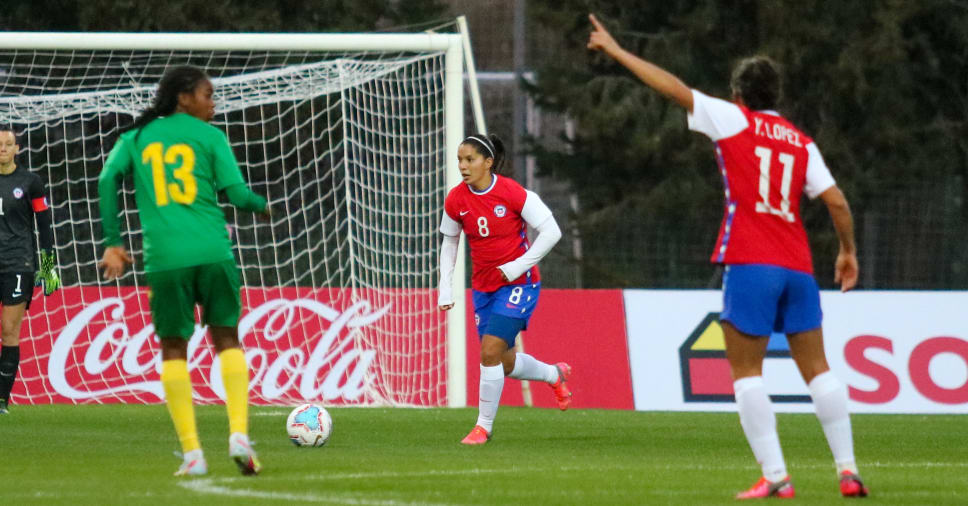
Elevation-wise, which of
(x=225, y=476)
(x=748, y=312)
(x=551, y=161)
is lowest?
(x=551, y=161)

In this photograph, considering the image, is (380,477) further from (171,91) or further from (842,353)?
(842,353)

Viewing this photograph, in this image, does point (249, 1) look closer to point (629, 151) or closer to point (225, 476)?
point (629, 151)

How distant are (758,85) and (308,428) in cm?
385

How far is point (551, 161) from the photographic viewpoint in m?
27.5

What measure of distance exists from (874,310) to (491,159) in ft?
18.4

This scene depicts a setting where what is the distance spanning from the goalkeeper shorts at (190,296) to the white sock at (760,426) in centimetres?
230

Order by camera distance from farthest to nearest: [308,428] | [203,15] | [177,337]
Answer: [203,15] → [308,428] → [177,337]

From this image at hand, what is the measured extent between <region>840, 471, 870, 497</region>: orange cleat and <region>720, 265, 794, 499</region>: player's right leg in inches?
9.5

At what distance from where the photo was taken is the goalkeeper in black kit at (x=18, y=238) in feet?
41.1

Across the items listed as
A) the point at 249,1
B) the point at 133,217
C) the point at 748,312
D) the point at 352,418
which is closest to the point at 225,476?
the point at 748,312

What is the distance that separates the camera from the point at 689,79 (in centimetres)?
2628

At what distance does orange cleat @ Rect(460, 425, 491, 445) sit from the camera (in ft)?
34.0

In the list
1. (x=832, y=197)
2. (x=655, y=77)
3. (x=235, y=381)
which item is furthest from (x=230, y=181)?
(x=832, y=197)

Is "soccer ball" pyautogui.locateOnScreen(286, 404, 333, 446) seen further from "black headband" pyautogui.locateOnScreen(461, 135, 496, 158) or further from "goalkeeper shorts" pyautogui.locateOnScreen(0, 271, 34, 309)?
"goalkeeper shorts" pyautogui.locateOnScreen(0, 271, 34, 309)
